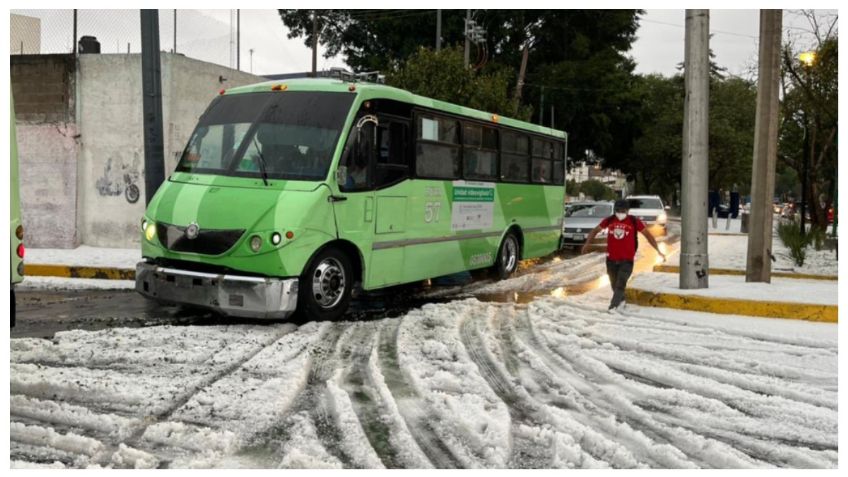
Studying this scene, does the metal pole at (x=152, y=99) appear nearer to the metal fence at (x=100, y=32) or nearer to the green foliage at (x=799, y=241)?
the metal fence at (x=100, y=32)

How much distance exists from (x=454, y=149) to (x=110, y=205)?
886 cm

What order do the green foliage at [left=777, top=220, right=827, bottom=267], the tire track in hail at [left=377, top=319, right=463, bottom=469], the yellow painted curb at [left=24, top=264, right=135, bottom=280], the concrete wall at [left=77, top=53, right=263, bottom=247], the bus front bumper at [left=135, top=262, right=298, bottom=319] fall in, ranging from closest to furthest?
1. the tire track in hail at [left=377, top=319, right=463, bottom=469]
2. the bus front bumper at [left=135, top=262, right=298, bottom=319]
3. the yellow painted curb at [left=24, top=264, right=135, bottom=280]
4. the green foliage at [left=777, top=220, right=827, bottom=267]
5. the concrete wall at [left=77, top=53, right=263, bottom=247]

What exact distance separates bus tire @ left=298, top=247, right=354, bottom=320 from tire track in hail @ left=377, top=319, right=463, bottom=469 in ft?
3.34

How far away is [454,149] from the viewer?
11695 millimetres

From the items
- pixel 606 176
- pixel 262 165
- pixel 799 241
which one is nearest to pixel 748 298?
pixel 262 165

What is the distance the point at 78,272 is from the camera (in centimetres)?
1307

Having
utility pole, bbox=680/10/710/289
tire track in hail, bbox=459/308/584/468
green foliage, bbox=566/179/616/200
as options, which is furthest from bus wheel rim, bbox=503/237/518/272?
green foliage, bbox=566/179/616/200

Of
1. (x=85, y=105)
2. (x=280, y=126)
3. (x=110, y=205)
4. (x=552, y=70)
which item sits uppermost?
(x=552, y=70)

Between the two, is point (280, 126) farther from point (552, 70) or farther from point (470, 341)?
point (552, 70)

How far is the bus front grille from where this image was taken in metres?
8.34

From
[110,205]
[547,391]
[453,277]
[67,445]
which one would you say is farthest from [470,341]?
[110,205]

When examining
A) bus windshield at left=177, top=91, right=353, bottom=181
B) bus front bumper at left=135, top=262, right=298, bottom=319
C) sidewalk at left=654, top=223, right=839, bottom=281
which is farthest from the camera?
sidewalk at left=654, top=223, right=839, bottom=281

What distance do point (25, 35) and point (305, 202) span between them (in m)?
12.5

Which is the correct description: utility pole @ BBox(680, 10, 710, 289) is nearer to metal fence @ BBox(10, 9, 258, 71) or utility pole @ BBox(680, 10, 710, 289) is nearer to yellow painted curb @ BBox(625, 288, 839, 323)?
yellow painted curb @ BBox(625, 288, 839, 323)
